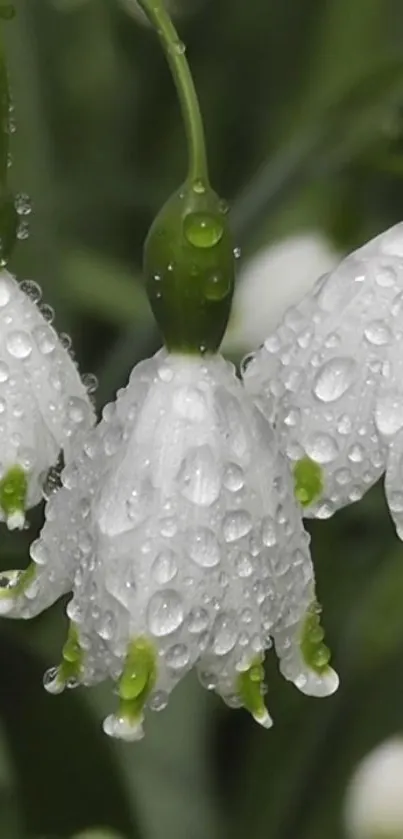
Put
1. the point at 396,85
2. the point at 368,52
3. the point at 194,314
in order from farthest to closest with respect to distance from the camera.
Answer: the point at 368,52, the point at 396,85, the point at 194,314

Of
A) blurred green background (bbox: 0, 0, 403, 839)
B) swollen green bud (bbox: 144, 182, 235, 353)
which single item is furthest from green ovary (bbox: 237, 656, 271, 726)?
blurred green background (bbox: 0, 0, 403, 839)

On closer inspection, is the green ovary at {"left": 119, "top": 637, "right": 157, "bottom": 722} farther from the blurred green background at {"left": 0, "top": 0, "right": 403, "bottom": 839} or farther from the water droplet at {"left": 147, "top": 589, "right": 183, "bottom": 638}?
the blurred green background at {"left": 0, "top": 0, "right": 403, "bottom": 839}

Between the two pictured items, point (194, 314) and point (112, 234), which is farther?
point (112, 234)

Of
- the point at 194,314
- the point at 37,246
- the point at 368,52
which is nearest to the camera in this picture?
the point at 194,314

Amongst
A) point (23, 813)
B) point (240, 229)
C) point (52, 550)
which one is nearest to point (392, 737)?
point (23, 813)

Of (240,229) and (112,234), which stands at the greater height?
(240,229)

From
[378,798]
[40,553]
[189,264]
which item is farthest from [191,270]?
[378,798]

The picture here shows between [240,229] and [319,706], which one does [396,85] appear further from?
[319,706]

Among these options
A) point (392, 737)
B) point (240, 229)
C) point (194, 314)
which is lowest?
point (392, 737)
